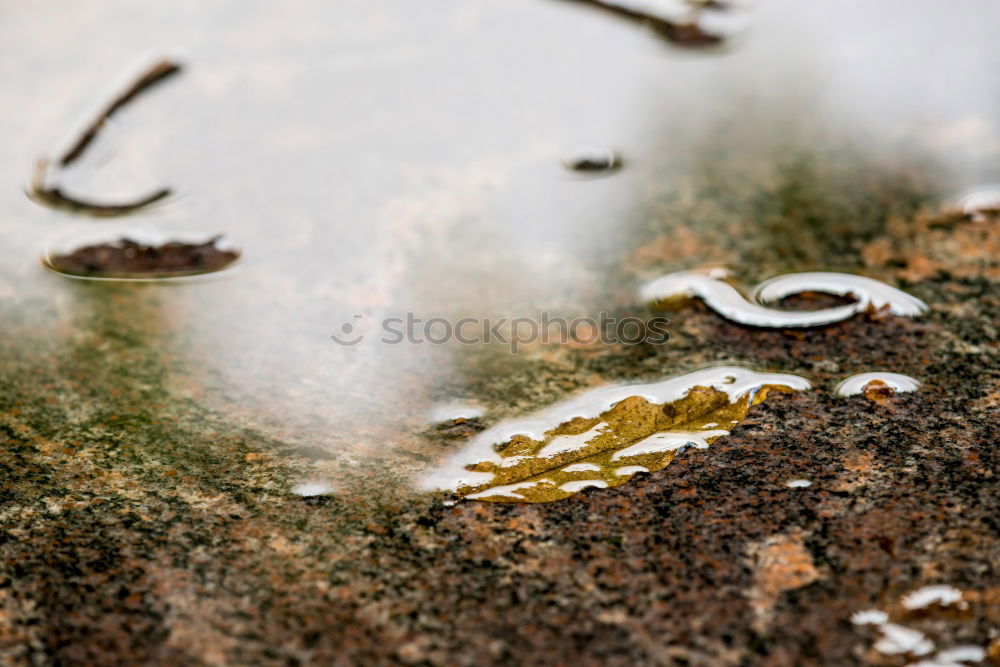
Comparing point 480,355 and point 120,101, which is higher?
point 120,101

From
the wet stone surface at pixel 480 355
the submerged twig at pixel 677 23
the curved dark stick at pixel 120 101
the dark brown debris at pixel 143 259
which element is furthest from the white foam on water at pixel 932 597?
the curved dark stick at pixel 120 101

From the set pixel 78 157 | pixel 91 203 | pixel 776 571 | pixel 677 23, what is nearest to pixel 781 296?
pixel 776 571

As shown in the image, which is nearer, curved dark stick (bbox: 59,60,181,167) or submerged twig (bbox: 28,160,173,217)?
submerged twig (bbox: 28,160,173,217)

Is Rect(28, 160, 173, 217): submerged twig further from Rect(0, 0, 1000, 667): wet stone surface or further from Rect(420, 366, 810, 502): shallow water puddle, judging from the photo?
Rect(420, 366, 810, 502): shallow water puddle

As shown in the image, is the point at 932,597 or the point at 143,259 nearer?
the point at 932,597

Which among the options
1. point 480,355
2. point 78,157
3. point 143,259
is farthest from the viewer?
point 78,157

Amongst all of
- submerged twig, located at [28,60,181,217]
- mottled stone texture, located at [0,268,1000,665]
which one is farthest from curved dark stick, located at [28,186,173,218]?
mottled stone texture, located at [0,268,1000,665]

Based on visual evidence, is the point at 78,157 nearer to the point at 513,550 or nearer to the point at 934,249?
the point at 513,550
